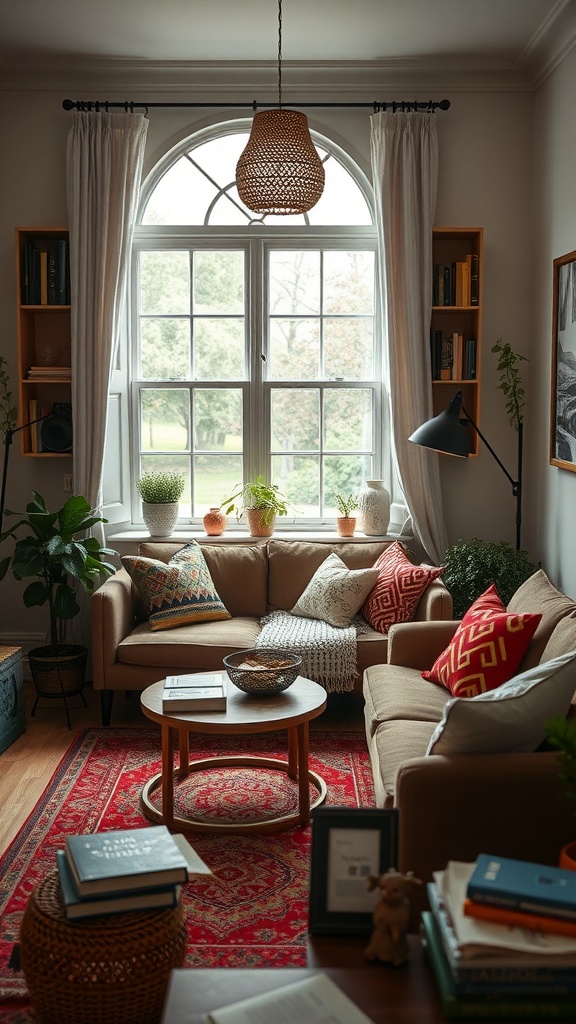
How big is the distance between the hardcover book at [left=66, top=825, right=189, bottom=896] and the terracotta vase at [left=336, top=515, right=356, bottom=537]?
3.22 meters

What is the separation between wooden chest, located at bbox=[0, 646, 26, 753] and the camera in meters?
4.30

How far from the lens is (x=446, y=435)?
4.34 meters

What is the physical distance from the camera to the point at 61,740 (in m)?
4.46

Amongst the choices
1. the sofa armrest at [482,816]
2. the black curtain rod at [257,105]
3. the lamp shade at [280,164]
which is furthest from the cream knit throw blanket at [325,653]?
the black curtain rod at [257,105]

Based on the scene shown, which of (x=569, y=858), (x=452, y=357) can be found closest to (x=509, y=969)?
(x=569, y=858)

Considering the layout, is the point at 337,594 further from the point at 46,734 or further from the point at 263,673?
the point at 46,734

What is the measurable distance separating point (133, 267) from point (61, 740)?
2.59 metres

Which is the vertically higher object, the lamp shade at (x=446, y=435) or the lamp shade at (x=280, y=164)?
the lamp shade at (x=280, y=164)

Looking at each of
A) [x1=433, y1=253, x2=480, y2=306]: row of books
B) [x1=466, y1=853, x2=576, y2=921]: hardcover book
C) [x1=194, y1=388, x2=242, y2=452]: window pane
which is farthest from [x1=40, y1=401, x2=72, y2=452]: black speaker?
[x1=466, y1=853, x2=576, y2=921]: hardcover book

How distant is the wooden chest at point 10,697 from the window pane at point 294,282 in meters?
2.36

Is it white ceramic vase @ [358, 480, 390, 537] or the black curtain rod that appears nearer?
the black curtain rod

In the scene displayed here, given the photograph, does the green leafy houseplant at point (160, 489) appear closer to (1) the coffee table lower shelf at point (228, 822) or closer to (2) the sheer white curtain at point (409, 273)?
(2) the sheer white curtain at point (409, 273)

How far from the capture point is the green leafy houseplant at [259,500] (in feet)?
17.4

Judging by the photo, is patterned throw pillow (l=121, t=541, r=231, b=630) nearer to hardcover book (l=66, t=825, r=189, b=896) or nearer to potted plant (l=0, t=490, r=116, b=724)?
potted plant (l=0, t=490, r=116, b=724)
